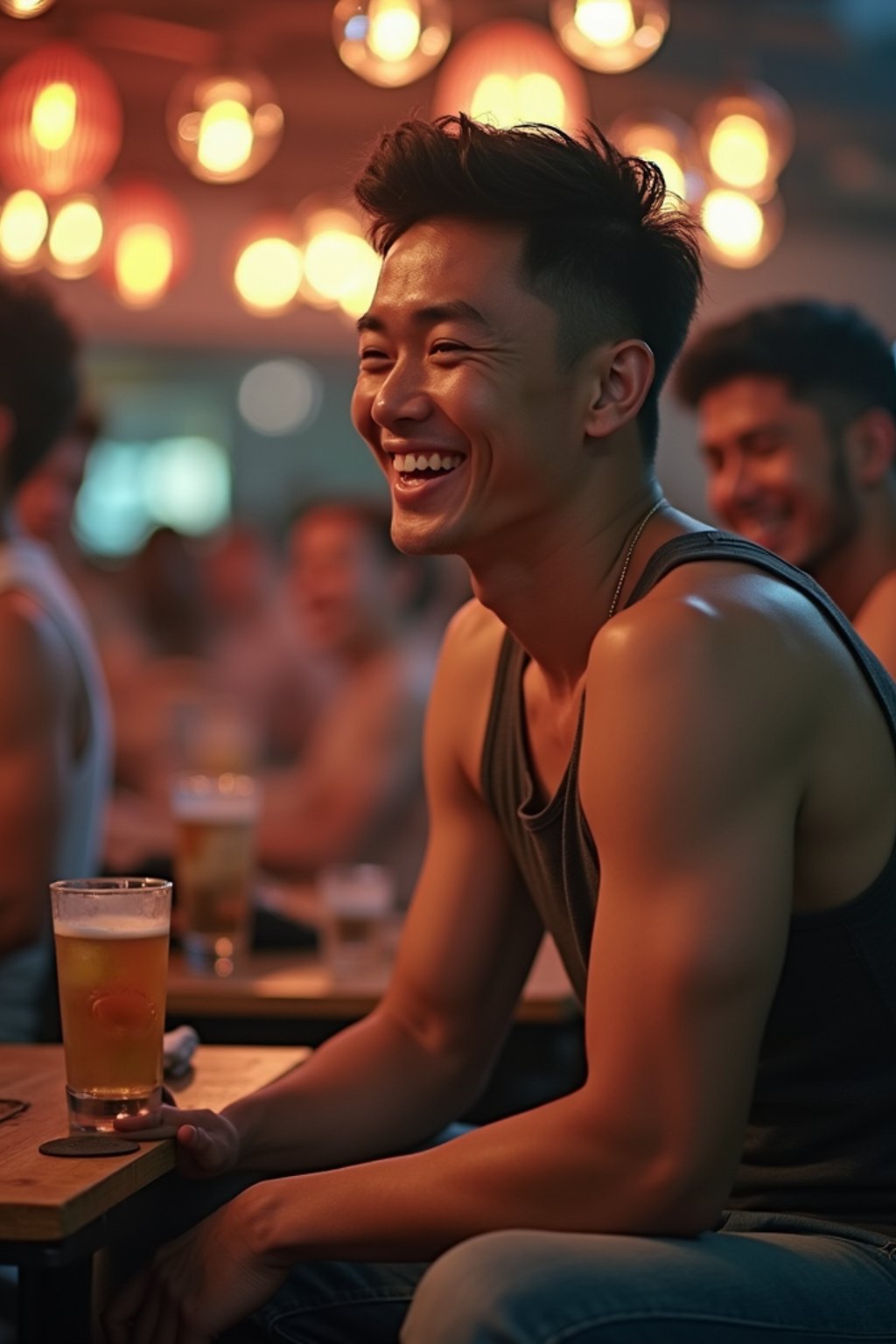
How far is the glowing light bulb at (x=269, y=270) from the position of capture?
5.03 meters

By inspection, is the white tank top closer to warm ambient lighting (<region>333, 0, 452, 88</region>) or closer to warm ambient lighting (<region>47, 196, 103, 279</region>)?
warm ambient lighting (<region>333, 0, 452, 88</region>)

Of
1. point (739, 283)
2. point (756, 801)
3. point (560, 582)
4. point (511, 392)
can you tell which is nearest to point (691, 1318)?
point (756, 801)

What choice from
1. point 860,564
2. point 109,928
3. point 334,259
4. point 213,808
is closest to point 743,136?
point 334,259

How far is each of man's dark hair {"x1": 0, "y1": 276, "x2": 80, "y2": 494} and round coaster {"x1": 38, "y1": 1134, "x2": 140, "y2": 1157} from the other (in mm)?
1636

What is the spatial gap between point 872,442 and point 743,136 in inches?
66.0

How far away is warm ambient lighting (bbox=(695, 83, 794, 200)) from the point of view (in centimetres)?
399

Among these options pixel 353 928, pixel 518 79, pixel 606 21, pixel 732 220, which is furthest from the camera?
pixel 732 220

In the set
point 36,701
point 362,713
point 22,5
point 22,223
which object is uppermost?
point 22,223

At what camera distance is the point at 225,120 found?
374cm

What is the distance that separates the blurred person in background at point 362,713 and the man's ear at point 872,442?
1.62 m

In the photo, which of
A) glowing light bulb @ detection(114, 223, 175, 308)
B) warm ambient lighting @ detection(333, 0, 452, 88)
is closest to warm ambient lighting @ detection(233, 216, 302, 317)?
glowing light bulb @ detection(114, 223, 175, 308)

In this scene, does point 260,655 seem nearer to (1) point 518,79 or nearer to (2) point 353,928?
(1) point 518,79

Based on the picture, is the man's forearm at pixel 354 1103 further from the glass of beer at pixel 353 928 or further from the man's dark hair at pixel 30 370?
the man's dark hair at pixel 30 370

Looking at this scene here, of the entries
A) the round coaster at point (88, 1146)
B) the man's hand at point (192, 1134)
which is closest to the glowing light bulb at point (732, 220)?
the man's hand at point (192, 1134)
